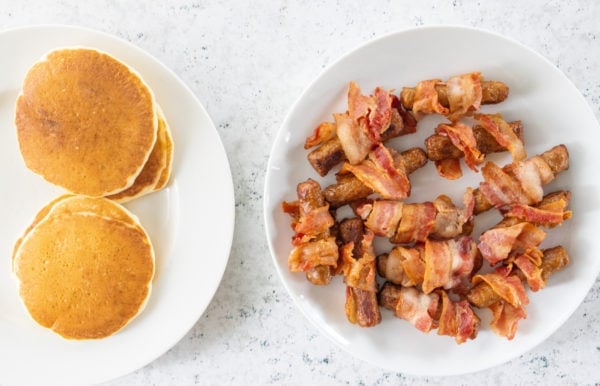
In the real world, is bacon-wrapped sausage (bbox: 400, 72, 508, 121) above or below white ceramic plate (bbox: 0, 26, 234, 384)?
above

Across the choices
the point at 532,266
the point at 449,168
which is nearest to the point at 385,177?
the point at 449,168

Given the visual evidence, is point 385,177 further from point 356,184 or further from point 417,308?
point 417,308

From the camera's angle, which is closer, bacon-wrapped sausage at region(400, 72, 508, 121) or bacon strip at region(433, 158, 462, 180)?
bacon-wrapped sausage at region(400, 72, 508, 121)

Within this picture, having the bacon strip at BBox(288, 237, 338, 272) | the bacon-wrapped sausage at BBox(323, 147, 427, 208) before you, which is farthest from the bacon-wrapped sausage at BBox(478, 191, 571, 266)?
the bacon strip at BBox(288, 237, 338, 272)

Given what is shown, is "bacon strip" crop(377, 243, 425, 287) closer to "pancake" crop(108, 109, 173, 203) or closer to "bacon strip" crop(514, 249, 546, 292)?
"bacon strip" crop(514, 249, 546, 292)

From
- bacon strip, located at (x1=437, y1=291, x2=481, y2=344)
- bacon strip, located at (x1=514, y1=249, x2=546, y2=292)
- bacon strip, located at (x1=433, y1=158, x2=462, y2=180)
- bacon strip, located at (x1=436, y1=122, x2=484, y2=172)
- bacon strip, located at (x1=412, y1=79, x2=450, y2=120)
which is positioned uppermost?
bacon strip, located at (x1=412, y1=79, x2=450, y2=120)

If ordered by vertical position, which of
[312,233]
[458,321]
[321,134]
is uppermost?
[321,134]

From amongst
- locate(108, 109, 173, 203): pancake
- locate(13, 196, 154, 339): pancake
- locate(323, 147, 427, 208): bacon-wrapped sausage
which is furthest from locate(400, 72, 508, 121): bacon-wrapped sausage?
locate(13, 196, 154, 339): pancake

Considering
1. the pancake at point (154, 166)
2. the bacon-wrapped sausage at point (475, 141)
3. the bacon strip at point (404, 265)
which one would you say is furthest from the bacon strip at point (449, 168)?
the pancake at point (154, 166)
